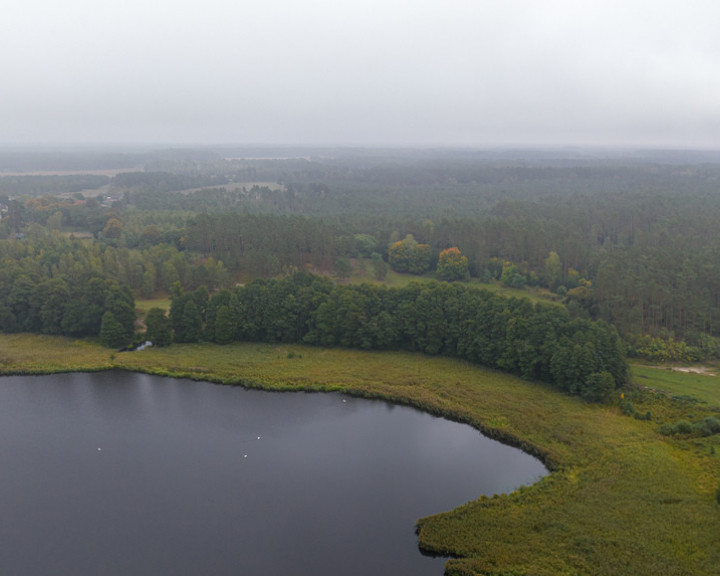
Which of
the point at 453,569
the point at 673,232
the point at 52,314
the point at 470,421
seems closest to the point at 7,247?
the point at 52,314

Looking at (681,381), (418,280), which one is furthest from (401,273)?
(681,381)

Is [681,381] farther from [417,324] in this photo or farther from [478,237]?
[478,237]

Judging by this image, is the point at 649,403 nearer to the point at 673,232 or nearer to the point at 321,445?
the point at 321,445

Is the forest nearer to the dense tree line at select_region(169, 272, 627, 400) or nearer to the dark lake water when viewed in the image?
the dense tree line at select_region(169, 272, 627, 400)

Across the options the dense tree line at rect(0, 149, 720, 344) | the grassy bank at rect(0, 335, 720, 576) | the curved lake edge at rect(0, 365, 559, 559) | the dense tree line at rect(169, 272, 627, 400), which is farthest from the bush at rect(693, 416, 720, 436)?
the dense tree line at rect(0, 149, 720, 344)

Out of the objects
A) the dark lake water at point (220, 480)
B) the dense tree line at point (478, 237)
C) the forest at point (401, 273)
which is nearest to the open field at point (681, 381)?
the forest at point (401, 273)

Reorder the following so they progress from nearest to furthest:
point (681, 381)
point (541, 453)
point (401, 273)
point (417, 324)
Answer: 1. point (541, 453)
2. point (681, 381)
3. point (417, 324)
4. point (401, 273)
